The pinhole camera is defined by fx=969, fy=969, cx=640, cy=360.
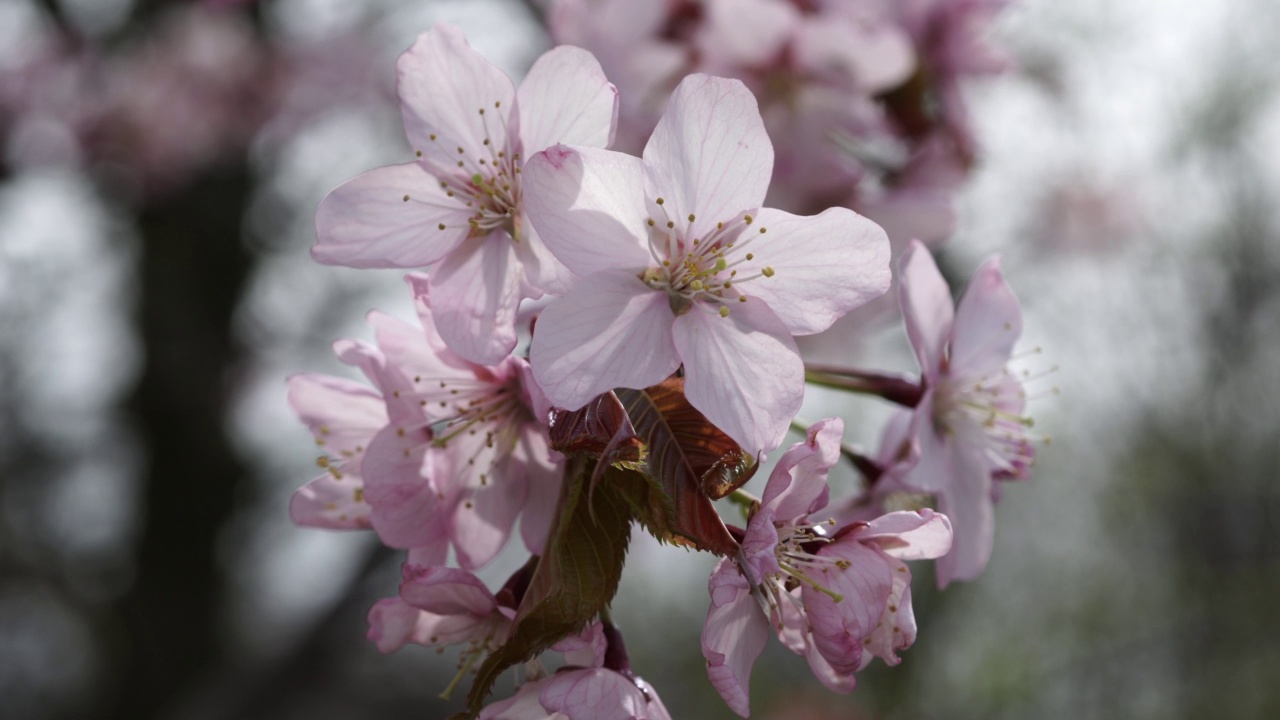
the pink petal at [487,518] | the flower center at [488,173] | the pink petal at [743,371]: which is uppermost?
the flower center at [488,173]

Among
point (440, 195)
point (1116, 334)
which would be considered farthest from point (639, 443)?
point (1116, 334)

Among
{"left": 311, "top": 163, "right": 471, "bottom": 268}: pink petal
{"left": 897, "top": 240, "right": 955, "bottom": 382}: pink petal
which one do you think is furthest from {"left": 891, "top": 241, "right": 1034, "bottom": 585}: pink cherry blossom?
{"left": 311, "top": 163, "right": 471, "bottom": 268}: pink petal

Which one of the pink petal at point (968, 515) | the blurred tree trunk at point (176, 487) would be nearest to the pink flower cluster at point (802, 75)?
the pink petal at point (968, 515)

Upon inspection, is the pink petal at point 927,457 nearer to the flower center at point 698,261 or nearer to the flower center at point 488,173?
the flower center at point 698,261

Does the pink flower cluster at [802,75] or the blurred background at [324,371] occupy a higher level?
the pink flower cluster at [802,75]

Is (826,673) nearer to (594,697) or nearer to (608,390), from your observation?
(594,697)

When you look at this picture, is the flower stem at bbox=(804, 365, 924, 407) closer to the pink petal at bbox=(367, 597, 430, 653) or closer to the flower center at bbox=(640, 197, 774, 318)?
the flower center at bbox=(640, 197, 774, 318)

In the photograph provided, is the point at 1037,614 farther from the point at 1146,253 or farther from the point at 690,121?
the point at 690,121
